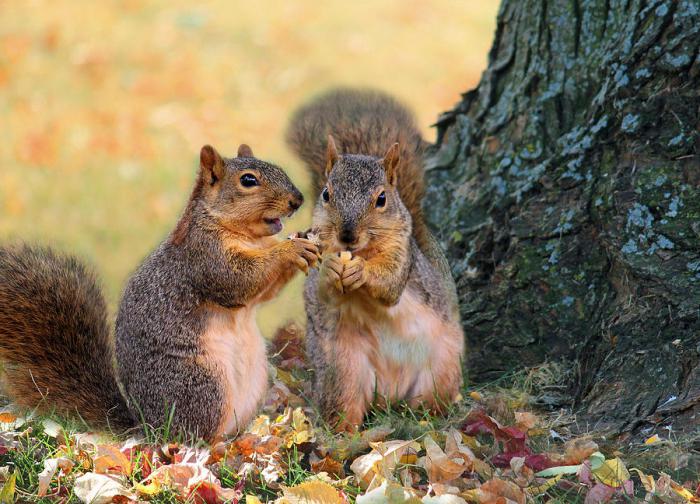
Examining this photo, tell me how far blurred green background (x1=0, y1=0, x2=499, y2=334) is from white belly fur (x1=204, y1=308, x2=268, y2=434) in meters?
2.51

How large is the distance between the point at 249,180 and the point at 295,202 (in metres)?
0.15

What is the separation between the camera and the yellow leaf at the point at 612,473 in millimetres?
2836

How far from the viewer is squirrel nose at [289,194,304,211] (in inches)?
122

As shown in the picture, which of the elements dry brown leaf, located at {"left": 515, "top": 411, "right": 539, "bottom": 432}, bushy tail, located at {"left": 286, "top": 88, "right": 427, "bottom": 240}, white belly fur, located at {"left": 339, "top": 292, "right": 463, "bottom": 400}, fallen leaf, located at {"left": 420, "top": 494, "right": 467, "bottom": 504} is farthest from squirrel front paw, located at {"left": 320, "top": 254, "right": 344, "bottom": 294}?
fallen leaf, located at {"left": 420, "top": 494, "right": 467, "bottom": 504}

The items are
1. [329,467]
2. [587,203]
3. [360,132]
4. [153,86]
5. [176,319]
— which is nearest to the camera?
[329,467]

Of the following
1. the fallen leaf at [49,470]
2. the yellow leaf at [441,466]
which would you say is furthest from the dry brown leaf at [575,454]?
the fallen leaf at [49,470]

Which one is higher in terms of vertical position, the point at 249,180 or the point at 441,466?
the point at 249,180

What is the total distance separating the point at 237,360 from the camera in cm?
311

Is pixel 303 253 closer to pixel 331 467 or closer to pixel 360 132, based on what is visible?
pixel 331 467

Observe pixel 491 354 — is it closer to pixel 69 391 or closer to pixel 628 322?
pixel 628 322

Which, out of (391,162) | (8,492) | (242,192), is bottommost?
(8,492)

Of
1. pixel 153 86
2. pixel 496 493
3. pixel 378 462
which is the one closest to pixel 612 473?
pixel 496 493

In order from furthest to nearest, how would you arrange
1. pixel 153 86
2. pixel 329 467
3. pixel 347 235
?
pixel 153 86
pixel 347 235
pixel 329 467

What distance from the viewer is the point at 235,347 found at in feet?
10.2
